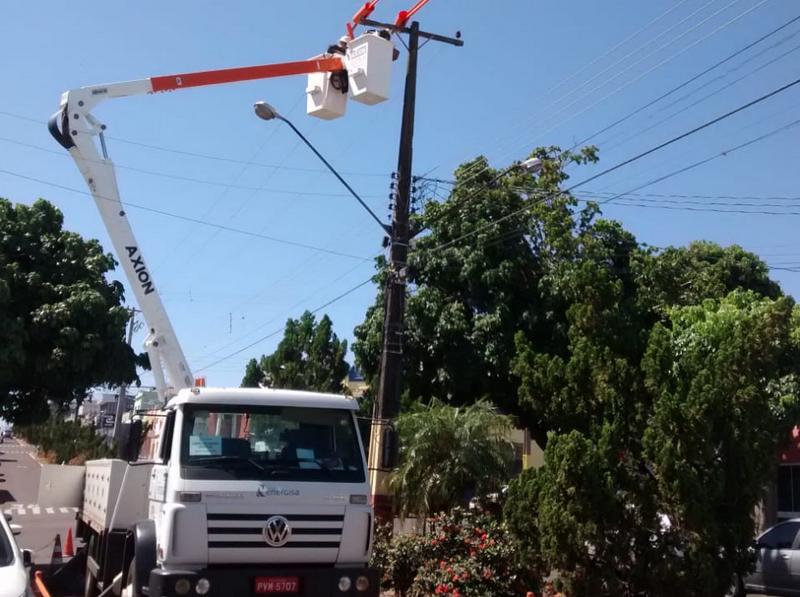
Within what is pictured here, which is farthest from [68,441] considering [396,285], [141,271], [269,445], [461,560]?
[269,445]

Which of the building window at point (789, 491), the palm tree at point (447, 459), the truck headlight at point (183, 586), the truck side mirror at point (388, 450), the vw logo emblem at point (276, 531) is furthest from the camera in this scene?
the building window at point (789, 491)

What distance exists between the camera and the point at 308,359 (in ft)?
104

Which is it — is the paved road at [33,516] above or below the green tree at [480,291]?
below

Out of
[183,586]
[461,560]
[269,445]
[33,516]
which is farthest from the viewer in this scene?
[33,516]

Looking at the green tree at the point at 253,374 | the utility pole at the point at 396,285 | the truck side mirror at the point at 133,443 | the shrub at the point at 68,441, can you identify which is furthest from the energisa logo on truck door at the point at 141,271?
the green tree at the point at 253,374

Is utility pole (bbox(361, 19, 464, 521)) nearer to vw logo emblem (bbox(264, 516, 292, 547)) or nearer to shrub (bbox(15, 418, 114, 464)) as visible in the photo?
vw logo emblem (bbox(264, 516, 292, 547))

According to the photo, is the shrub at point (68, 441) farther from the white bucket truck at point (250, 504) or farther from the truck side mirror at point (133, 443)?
the white bucket truck at point (250, 504)

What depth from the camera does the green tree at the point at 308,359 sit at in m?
30.5

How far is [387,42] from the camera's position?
42.2 feet

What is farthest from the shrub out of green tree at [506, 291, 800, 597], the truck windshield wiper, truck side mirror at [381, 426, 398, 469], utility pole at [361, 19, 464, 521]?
green tree at [506, 291, 800, 597]

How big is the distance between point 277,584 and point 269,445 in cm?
133

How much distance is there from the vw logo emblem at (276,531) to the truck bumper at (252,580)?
250 mm

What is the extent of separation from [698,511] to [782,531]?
7.34 meters

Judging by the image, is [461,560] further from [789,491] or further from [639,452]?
[789,491]
